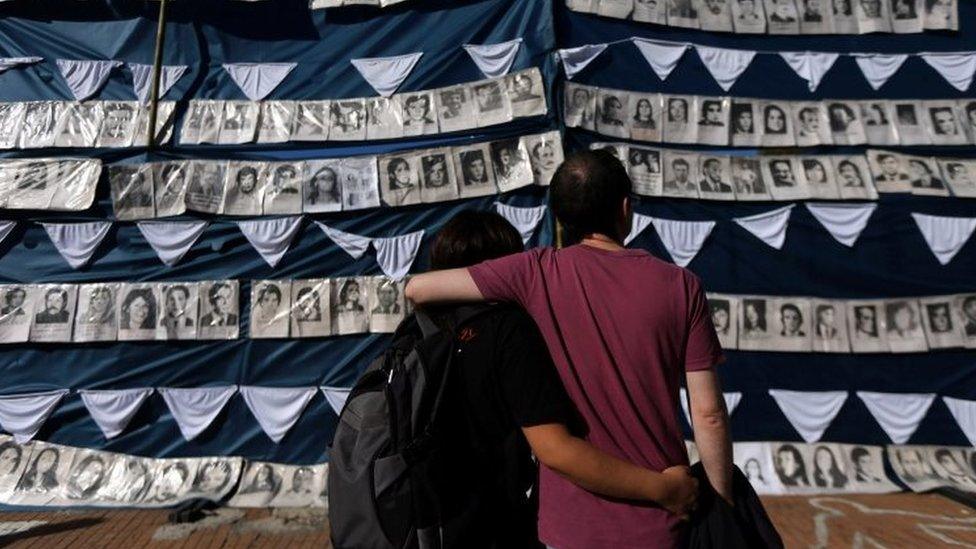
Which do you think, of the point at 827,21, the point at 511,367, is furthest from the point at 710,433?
the point at 827,21

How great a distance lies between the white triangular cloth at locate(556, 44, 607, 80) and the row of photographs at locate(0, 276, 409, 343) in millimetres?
2575

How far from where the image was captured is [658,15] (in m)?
7.56

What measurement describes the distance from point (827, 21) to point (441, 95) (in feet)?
13.1

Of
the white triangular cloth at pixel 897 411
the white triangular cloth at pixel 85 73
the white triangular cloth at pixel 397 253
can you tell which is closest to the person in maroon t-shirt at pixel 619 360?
the white triangular cloth at pixel 397 253

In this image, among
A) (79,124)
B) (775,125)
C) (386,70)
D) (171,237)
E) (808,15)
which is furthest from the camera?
(808,15)

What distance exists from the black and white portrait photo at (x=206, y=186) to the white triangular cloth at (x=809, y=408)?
5.47 metres

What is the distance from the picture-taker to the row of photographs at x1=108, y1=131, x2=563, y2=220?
278 inches

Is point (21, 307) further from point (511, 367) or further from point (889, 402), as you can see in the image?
point (889, 402)

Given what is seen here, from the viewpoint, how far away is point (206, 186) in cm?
716

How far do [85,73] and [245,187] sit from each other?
199cm

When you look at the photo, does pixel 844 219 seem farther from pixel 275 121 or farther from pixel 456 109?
pixel 275 121

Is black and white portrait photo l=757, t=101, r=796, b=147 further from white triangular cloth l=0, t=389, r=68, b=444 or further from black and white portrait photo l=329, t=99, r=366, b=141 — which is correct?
white triangular cloth l=0, t=389, r=68, b=444

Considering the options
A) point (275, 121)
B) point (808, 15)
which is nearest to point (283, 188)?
point (275, 121)

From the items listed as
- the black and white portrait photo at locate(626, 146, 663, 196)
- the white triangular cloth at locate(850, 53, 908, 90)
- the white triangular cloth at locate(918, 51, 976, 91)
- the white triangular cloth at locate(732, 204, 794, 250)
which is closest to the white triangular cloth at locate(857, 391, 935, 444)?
the white triangular cloth at locate(732, 204, 794, 250)
